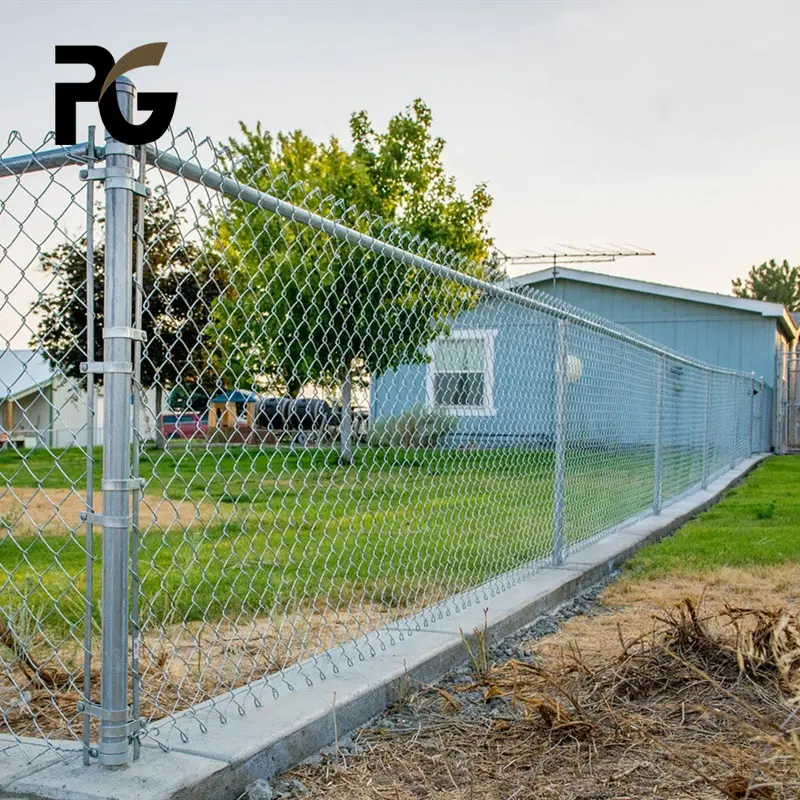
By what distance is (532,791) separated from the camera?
2.53 m

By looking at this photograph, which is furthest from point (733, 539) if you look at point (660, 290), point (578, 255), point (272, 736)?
→ point (578, 255)

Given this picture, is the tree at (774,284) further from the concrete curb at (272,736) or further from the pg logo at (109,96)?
the pg logo at (109,96)

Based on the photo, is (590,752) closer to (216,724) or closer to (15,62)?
(216,724)

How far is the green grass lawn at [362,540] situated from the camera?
387 centimetres

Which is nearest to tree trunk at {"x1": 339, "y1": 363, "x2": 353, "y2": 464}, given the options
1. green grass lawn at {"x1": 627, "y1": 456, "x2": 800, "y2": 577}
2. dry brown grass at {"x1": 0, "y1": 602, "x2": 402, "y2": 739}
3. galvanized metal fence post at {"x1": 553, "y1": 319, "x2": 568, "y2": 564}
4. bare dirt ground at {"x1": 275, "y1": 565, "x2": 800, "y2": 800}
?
dry brown grass at {"x1": 0, "y1": 602, "x2": 402, "y2": 739}

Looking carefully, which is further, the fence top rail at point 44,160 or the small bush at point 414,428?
the small bush at point 414,428

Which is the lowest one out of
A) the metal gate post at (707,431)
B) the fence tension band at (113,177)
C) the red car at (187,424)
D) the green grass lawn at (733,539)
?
the green grass lawn at (733,539)

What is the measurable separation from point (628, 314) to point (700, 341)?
1619mm

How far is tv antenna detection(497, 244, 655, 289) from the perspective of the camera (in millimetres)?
20453

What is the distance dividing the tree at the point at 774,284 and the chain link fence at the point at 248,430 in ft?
195

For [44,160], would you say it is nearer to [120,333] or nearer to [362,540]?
[120,333]

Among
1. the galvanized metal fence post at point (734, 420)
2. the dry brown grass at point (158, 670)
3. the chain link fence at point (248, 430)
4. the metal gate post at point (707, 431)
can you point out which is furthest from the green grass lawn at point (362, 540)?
the galvanized metal fence post at point (734, 420)

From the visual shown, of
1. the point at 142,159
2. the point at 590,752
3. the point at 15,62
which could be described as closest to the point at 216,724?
the point at 590,752

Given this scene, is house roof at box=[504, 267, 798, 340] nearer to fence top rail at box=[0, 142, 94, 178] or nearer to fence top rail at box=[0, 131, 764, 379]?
fence top rail at box=[0, 131, 764, 379]
